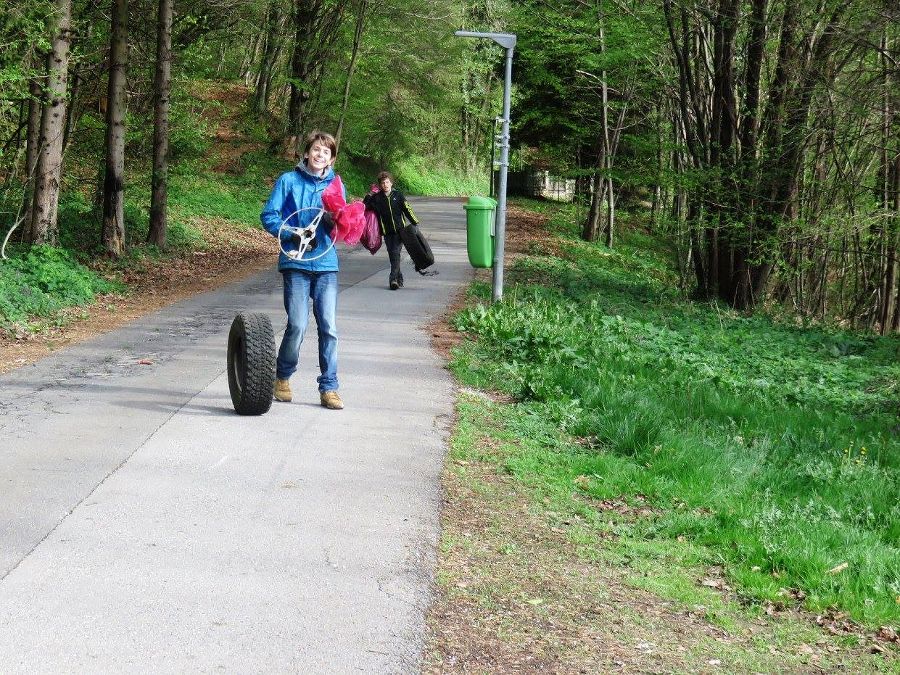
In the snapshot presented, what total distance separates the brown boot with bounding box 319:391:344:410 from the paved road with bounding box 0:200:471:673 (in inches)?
3.3

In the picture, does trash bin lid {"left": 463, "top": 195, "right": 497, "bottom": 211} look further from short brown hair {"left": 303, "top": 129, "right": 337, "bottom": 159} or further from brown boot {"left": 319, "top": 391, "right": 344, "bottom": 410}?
short brown hair {"left": 303, "top": 129, "right": 337, "bottom": 159}

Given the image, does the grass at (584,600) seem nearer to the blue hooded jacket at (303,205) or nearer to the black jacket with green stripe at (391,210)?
the blue hooded jacket at (303,205)

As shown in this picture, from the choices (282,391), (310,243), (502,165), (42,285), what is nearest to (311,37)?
(502,165)

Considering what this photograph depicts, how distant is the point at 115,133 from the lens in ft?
60.4

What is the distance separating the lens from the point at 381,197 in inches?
648

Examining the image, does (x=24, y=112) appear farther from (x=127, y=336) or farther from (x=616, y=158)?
(x=616, y=158)

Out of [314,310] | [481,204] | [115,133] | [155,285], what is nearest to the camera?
[314,310]

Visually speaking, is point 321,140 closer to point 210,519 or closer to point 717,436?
A: point 210,519

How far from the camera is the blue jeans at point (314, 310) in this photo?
25.7ft

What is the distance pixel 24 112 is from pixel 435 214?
1994 cm

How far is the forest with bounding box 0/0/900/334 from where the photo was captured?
1596cm

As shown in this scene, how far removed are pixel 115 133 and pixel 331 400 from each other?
477 inches

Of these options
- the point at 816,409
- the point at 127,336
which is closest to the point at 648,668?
the point at 816,409

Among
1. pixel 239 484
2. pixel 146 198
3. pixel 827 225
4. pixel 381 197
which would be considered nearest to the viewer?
pixel 239 484
